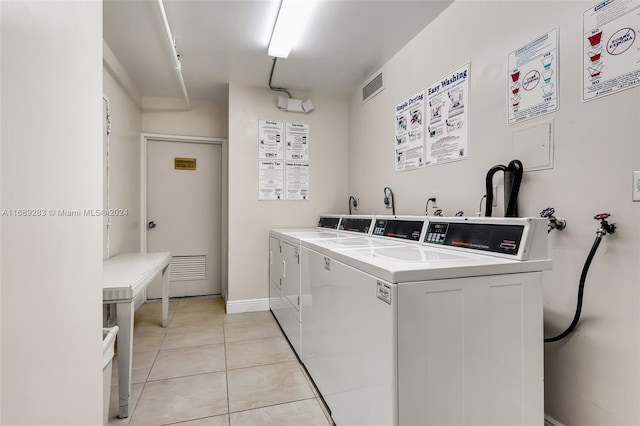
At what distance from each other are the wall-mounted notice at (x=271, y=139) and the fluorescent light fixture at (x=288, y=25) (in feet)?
2.86

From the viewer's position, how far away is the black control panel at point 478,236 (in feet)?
4.01

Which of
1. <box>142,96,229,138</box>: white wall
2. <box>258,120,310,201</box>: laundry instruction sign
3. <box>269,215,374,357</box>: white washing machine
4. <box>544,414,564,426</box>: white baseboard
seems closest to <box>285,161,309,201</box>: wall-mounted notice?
<box>258,120,310,201</box>: laundry instruction sign

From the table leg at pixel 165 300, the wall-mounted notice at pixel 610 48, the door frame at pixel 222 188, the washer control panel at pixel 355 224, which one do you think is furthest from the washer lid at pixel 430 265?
the door frame at pixel 222 188

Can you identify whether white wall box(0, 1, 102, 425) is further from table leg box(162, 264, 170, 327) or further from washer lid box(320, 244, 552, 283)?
table leg box(162, 264, 170, 327)

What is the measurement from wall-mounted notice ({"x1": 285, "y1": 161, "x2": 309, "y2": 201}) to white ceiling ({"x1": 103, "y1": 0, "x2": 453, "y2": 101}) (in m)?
0.88

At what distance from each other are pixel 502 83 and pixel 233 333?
9.03 ft

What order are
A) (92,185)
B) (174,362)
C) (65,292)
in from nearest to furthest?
(65,292)
(92,185)
(174,362)

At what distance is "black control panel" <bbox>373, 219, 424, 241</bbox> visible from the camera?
1.81 metres

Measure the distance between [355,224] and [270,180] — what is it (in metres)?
1.23

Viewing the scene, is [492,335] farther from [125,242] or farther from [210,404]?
[125,242]

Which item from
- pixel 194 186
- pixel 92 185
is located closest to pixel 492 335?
pixel 92 185

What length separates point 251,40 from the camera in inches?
97.1

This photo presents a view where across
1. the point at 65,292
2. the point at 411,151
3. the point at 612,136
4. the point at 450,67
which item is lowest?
the point at 65,292

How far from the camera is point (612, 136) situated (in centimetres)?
119
